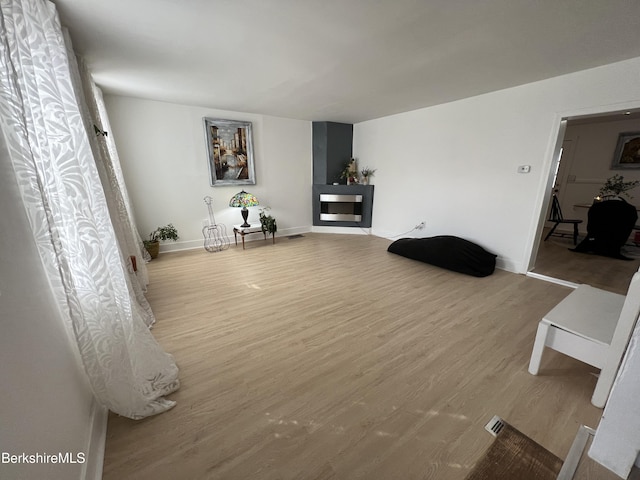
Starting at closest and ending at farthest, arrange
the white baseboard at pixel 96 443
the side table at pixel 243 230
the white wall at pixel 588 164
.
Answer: the white baseboard at pixel 96 443 < the side table at pixel 243 230 < the white wall at pixel 588 164

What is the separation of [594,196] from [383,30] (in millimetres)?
6479

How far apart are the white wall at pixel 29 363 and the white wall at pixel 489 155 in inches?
169

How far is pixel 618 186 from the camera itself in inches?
179

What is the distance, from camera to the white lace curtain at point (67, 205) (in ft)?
3.02

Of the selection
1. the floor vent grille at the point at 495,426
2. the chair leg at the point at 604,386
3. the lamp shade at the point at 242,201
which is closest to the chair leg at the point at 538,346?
the chair leg at the point at 604,386

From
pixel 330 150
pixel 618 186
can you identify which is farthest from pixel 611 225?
pixel 330 150

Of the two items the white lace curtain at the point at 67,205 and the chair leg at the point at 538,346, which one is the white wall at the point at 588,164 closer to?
the chair leg at the point at 538,346

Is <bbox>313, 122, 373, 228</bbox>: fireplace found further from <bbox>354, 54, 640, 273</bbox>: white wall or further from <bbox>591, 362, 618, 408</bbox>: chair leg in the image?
<bbox>591, 362, 618, 408</bbox>: chair leg

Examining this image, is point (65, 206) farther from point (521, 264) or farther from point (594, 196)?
point (594, 196)

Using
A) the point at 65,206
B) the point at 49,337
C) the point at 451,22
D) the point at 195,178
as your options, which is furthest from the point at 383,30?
the point at 195,178

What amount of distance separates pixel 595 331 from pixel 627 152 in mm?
5980

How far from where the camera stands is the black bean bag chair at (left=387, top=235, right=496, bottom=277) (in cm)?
317

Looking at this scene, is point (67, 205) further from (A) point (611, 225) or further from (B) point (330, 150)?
(A) point (611, 225)

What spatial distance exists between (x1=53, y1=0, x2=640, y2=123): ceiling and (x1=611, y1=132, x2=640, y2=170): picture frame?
4.06 metres
